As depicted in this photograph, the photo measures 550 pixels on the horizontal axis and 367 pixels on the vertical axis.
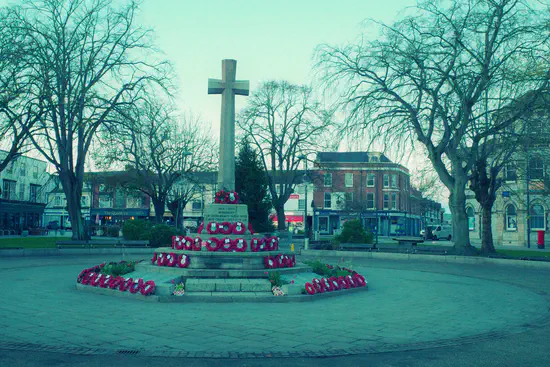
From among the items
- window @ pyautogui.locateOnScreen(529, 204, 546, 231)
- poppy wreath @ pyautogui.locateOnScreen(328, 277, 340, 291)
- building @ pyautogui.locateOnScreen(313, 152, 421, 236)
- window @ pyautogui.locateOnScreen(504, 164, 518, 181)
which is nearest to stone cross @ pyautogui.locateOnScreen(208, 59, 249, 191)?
poppy wreath @ pyautogui.locateOnScreen(328, 277, 340, 291)

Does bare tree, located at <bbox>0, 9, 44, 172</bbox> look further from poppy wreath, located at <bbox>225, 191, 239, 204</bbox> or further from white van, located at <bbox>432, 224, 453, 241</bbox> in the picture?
white van, located at <bbox>432, 224, 453, 241</bbox>

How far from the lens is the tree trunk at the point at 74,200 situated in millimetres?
26594

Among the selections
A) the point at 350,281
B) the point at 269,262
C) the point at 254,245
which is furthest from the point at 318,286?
the point at 254,245

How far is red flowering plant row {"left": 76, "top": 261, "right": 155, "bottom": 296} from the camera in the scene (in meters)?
10.6

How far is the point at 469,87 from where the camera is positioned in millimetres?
19781

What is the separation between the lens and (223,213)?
15688 millimetres

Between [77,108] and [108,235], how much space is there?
22.8 meters

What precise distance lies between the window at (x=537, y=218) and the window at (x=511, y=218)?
119 centimetres

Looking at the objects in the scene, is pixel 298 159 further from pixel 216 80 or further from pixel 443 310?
pixel 443 310

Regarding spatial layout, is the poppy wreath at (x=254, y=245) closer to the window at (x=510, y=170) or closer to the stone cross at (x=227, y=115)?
the stone cross at (x=227, y=115)

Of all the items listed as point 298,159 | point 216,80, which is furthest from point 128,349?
point 298,159

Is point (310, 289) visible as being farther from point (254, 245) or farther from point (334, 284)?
point (254, 245)

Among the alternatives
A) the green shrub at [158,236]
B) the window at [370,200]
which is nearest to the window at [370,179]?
the window at [370,200]

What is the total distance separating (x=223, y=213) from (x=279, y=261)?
9.95 feet
